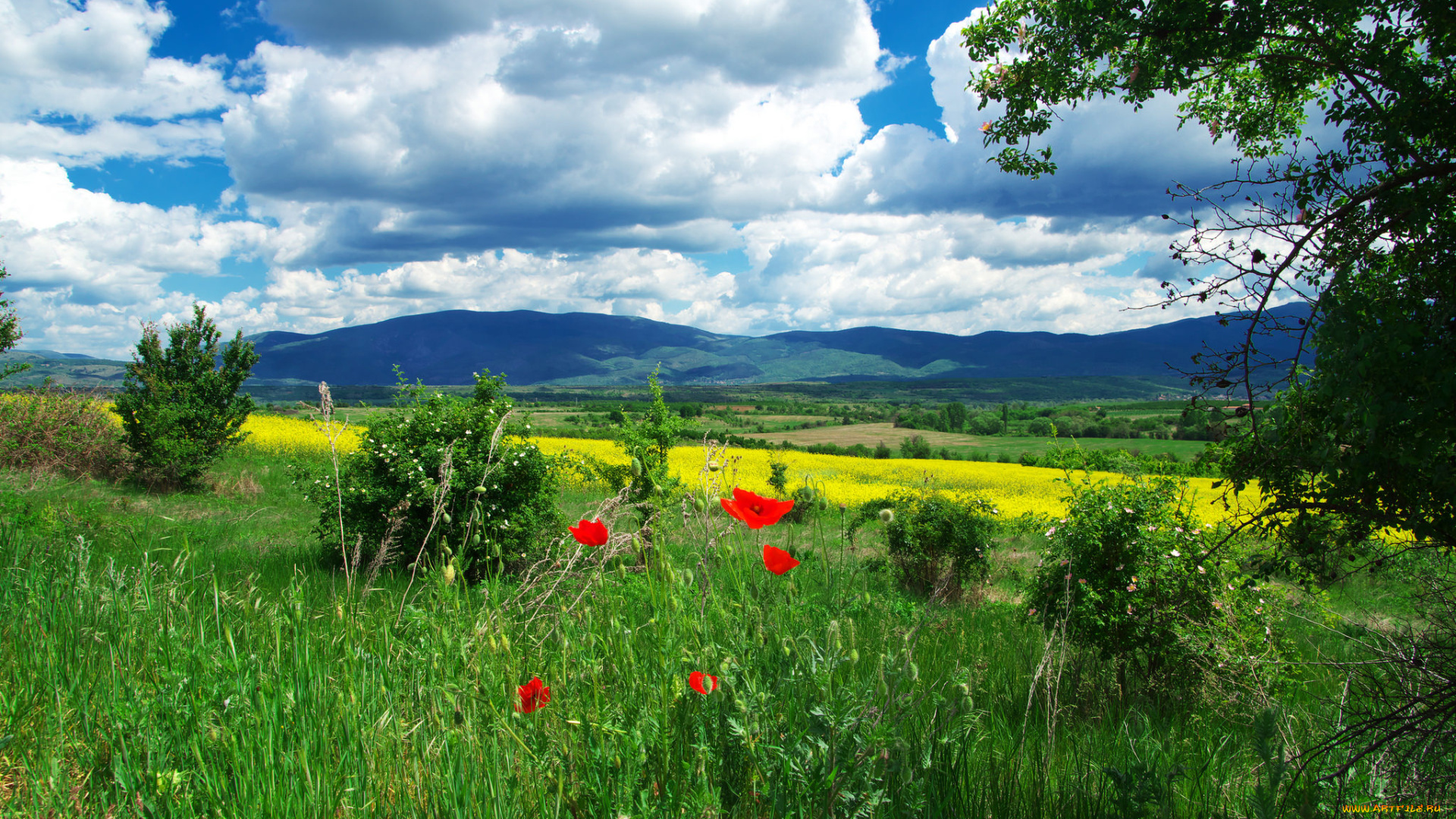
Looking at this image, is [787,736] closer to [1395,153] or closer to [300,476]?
[1395,153]

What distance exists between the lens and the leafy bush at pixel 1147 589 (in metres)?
4.44

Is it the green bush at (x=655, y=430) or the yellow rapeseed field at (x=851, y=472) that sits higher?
the green bush at (x=655, y=430)

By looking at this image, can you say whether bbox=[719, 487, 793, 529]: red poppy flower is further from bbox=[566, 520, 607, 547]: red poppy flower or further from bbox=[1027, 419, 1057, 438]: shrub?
bbox=[1027, 419, 1057, 438]: shrub

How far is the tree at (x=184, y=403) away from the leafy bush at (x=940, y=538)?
13.7 m

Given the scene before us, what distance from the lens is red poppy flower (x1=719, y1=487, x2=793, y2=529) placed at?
1.74 meters

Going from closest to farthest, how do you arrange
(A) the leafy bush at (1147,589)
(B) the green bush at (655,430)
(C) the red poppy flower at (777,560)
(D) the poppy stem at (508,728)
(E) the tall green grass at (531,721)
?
(D) the poppy stem at (508,728)
(E) the tall green grass at (531,721)
(C) the red poppy flower at (777,560)
(A) the leafy bush at (1147,589)
(B) the green bush at (655,430)

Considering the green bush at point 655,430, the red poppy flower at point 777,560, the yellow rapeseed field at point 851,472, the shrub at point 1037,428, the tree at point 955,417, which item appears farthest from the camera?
the tree at point 955,417

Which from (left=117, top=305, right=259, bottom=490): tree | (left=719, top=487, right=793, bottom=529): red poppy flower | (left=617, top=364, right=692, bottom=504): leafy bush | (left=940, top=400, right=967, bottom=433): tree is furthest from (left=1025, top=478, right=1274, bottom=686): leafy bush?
(left=940, top=400, right=967, bottom=433): tree

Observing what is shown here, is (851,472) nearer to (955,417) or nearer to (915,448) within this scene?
(915,448)

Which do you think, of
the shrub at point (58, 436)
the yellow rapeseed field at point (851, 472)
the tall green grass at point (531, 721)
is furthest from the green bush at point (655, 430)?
the shrub at point (58, 436)

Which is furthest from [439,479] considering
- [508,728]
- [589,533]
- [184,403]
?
[184,403]

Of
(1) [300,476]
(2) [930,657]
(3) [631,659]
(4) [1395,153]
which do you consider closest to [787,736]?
(3) [631,659]

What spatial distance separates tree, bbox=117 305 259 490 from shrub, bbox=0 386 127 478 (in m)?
0.60

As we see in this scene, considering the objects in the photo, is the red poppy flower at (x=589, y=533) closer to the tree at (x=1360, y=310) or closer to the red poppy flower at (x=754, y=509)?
the red poppy flower at (x=754, y=509)
